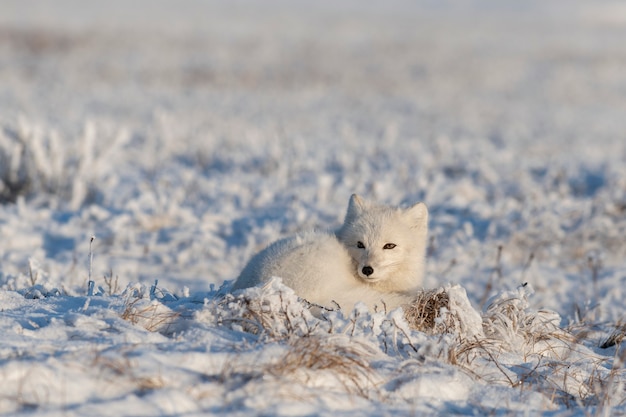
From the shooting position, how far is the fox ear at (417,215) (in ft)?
16.4

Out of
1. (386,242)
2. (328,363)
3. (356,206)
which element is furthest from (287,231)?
(328,363)

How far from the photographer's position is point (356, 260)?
15.4 feet

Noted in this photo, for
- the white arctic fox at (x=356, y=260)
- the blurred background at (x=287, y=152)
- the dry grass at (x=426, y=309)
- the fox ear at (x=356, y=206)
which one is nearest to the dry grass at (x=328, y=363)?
the white arctic fox at (x=356, y=260)

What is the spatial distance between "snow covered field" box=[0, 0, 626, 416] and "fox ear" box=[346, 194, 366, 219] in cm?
86

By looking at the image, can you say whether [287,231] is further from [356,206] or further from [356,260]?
[356,260]

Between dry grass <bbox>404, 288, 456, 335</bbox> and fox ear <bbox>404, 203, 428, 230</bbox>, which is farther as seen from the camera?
fox ear <bbox>404, 203, 428, 230</bbox>

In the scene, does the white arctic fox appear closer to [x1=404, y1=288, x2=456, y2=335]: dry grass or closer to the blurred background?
[x1=404, y1=288, x2=456, y2=335]: dry grass

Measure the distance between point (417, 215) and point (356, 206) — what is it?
1.42ft

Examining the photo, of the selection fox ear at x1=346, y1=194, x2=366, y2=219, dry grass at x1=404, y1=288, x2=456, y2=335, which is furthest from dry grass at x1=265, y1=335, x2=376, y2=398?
fox ear at x1=346, y1=194, x2=366, y2=219

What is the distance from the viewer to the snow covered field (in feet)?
10.6

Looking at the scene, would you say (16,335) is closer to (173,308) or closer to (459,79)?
(173,308)

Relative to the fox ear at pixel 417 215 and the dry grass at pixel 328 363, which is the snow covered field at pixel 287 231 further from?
the fox ear at pixel 417 215

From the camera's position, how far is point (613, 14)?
82.7m

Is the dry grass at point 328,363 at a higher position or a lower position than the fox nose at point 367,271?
lower
